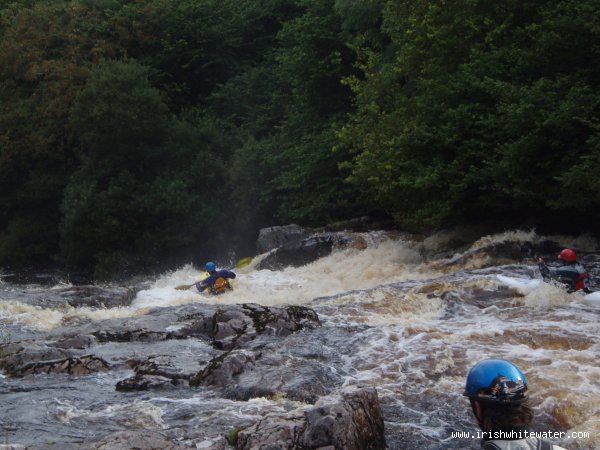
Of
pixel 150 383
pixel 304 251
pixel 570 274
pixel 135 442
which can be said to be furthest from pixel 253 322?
pixel 304 251

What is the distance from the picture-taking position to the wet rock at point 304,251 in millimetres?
17422

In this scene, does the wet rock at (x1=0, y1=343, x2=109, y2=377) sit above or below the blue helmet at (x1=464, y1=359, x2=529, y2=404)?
below

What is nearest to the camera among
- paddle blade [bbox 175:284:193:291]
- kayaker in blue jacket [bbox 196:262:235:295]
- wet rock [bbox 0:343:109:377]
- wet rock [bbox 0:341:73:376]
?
wet rock [bbox 0:343:109:377]

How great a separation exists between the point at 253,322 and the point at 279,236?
31.1ft

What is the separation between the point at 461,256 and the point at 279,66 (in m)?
13.3

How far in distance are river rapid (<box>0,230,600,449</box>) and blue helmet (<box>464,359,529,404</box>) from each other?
142 inches

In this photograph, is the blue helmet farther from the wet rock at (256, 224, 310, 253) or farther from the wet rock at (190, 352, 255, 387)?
the wet rock at (256, 224, 310, 253)

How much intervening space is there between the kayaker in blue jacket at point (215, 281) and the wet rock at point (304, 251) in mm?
2857

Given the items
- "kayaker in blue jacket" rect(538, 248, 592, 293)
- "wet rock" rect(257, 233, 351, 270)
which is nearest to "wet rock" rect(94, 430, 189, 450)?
"kayaker in blue jacket" rect(538, 248, 592, 293)

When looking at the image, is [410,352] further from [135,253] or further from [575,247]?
[135,253]

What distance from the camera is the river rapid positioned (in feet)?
22.9

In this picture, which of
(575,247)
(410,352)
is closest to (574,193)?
(575,247)

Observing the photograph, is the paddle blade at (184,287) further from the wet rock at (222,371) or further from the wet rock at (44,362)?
the wet rock at (222,371)

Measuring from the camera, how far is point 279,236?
19938 millimetres
